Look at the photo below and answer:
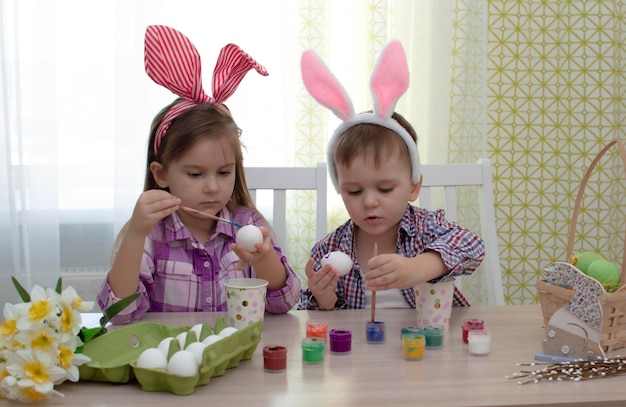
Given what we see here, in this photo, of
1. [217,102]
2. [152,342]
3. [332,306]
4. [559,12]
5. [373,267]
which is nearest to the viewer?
[152,342]

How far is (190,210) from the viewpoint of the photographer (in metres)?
1.39

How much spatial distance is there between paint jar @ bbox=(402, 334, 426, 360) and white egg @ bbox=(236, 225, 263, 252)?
1.22 ft

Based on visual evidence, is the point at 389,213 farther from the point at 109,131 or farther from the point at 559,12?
the point at 559,12

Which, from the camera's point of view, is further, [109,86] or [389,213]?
[109,86]

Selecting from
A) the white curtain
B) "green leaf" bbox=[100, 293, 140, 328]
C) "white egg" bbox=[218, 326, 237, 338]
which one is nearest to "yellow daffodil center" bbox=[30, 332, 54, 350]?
"green leaf" bbox=[100, 293, 140, 328]

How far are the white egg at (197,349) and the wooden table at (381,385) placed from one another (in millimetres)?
42

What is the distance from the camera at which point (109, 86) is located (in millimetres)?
2572

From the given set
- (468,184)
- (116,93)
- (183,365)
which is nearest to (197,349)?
(183,365)

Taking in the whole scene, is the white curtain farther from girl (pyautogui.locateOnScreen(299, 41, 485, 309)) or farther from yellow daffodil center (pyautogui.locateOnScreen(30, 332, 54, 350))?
yellow daffodil center (pyautogui.locateOnScreen(30, 332, 54, 350))

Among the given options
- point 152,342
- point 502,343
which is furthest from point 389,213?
point 152,342

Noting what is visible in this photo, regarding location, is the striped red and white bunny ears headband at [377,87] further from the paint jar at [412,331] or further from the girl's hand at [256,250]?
the paint jar at [412,331]

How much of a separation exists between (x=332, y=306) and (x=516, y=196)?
1.56 meters

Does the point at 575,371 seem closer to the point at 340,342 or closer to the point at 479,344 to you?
the point at 479,344

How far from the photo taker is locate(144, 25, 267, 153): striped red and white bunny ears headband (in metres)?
1.46
